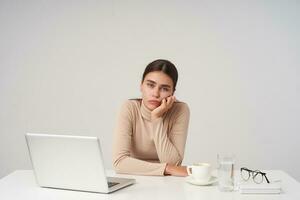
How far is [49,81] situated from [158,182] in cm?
231

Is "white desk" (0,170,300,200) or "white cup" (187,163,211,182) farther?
"white cup" (187,163,211,182)

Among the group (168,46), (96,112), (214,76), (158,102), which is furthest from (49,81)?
(158,102)

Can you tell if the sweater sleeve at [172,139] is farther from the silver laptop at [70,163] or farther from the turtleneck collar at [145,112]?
the silver laptop at [70,163]

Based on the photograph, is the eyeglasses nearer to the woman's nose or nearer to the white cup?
the white cup

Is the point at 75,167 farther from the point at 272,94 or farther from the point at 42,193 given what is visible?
the point at 272,94

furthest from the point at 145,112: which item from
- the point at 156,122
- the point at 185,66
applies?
the point at 185,66

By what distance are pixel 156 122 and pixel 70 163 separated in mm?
772

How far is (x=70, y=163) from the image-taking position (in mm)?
→ 1668

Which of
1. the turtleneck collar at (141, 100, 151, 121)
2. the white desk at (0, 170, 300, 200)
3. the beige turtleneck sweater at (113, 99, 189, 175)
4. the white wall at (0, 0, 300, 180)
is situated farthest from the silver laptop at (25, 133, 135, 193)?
the white wall at (0, 0, 300, 180)

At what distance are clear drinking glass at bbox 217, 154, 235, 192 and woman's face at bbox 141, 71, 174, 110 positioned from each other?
73cm

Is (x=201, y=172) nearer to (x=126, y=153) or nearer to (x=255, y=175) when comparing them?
(x=255, y=175)

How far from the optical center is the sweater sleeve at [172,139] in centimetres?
231

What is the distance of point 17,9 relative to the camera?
3900 millimetres

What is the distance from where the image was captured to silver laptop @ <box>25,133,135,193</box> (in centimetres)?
162
